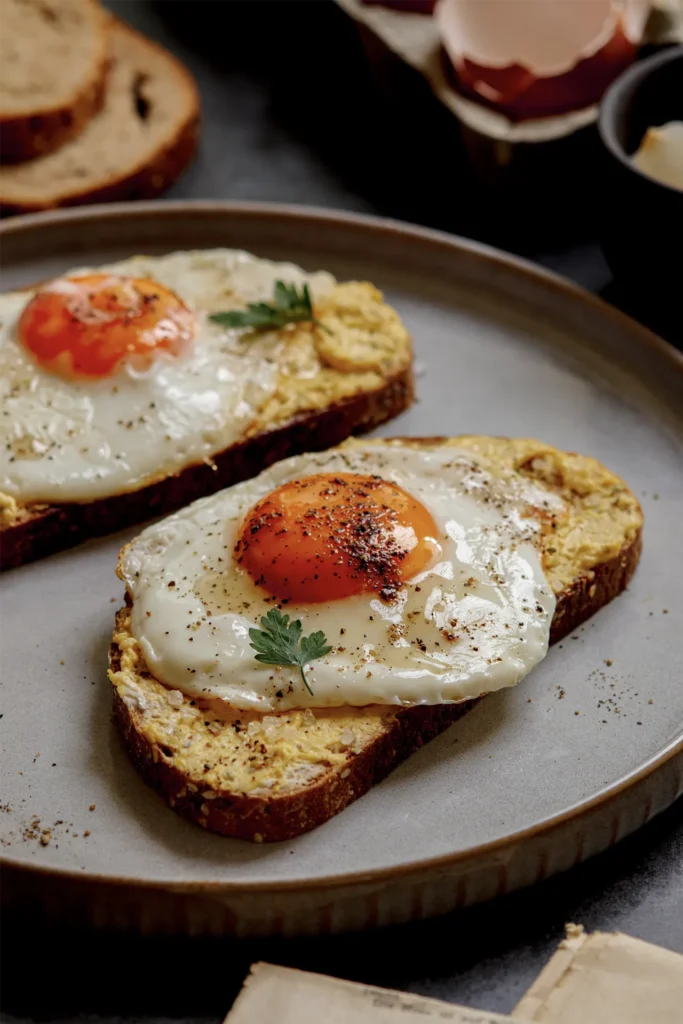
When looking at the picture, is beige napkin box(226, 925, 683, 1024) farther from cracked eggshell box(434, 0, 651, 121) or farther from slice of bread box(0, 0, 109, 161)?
slice of bread box(0, 0, 109, 161)

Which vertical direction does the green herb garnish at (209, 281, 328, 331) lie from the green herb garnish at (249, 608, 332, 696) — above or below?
below

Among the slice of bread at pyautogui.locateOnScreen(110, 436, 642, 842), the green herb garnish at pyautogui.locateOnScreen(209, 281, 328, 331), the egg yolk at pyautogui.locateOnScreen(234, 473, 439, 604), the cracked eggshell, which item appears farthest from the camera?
the cracked eggshell

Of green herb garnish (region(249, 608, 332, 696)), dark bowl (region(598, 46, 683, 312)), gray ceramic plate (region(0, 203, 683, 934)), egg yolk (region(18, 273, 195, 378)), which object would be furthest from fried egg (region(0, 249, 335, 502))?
dark bowl (region(598, 46, 683, 312))

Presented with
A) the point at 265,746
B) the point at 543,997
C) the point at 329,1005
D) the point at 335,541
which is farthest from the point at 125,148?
the point at 543,997

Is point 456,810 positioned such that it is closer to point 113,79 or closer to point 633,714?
point 633,714

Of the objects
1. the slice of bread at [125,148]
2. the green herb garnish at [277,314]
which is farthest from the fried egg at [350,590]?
the slice of bread at [125,148]

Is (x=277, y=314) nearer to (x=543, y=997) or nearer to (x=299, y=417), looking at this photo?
(x=299, y=417)
